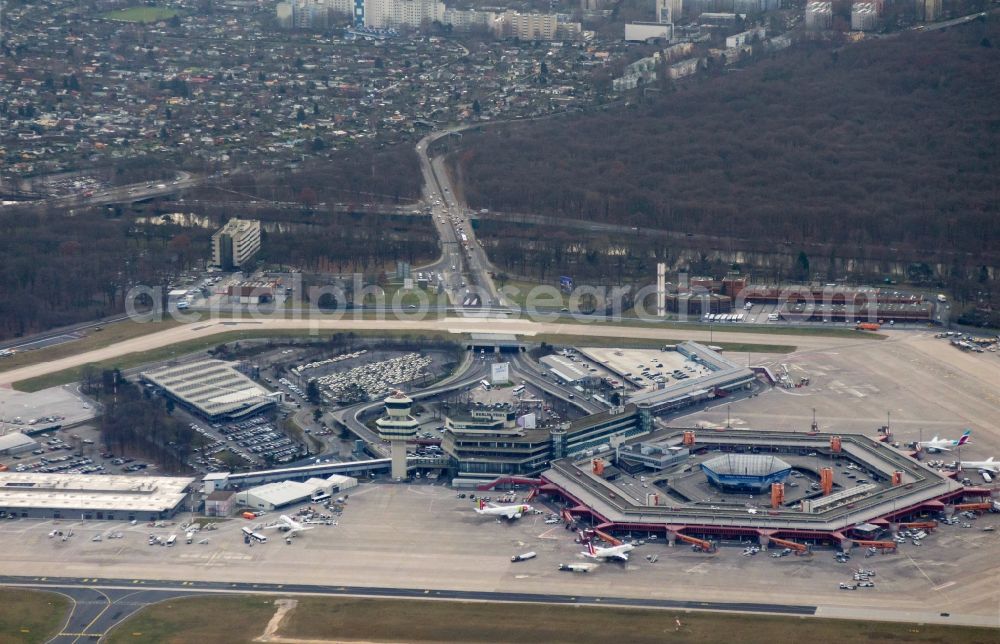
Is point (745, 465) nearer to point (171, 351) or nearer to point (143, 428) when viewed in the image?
point (143, 428)

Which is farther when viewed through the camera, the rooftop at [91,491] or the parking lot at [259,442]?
the parking lot at [259,442]

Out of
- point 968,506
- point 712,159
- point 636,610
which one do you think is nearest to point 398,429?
point 636,610

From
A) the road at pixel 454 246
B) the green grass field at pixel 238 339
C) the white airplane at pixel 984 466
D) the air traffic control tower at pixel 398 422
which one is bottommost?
the white airplane at pixel 984 466

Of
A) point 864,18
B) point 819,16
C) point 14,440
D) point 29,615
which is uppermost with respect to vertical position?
point 819,16

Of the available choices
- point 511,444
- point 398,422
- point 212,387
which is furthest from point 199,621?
point 212,387

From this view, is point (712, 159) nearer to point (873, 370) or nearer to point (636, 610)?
point (873, 370)

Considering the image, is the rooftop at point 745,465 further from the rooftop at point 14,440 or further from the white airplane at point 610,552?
the rooftop at point 14,440

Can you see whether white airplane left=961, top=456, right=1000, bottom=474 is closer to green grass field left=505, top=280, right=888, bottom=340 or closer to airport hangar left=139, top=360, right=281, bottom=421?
green grass field left=505, top=280, right=888, bottom=340

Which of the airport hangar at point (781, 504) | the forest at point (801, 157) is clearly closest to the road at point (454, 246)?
the forest at point (801, 157)
